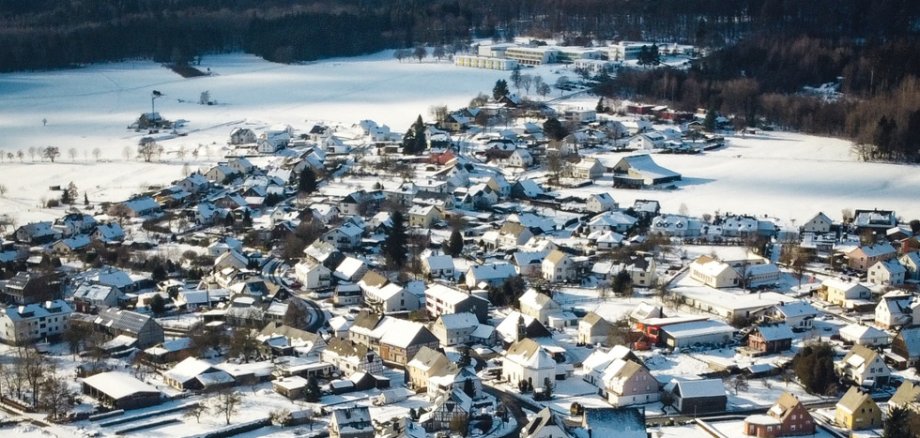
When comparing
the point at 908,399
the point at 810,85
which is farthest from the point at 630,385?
the point at 810,85

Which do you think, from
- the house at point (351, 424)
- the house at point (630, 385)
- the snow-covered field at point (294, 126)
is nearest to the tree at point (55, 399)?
the house at point (351, 424)

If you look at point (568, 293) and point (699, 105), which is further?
point (699, 105)

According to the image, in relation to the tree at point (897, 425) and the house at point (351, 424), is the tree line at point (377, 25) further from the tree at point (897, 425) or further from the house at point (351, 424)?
the house at point (351, 424)

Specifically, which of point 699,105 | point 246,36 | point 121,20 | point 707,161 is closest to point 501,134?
point 707,161

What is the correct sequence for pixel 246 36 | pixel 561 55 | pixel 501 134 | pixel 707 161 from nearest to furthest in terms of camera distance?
pixel 707 161
pixel 501 134
pixel 561 55
pixel 246 36

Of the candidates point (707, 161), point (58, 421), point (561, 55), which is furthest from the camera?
A: point (561, 55)

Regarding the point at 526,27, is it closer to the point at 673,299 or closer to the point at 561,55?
the point at 561,55
